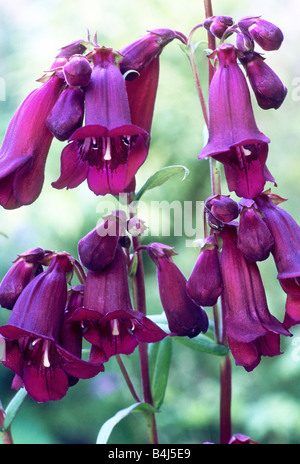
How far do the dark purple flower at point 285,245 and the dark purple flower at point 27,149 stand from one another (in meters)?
0.27

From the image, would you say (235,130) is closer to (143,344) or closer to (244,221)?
(244,221)

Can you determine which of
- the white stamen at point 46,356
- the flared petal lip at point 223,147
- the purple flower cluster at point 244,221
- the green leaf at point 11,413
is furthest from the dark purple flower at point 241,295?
the green leaf at point 11,413

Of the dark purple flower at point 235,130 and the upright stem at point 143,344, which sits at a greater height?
the dark purple flower at point 235,130

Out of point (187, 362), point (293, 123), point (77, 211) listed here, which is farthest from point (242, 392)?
point (293, 123)

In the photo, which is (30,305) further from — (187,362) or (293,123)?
(293,123)

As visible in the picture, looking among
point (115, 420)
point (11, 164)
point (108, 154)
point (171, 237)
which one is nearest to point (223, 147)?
point (108, 154)

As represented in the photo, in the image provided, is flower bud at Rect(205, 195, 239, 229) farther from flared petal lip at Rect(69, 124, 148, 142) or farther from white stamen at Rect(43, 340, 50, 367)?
white stamen at Rect(43, 340, 50, 367)

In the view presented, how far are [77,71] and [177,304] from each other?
0.30 meters

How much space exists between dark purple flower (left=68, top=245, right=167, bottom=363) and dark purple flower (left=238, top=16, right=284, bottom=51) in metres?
0.29

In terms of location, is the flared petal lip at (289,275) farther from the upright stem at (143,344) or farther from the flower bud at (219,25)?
the flower bud at (219,25)

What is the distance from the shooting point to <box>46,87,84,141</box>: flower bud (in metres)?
0.58

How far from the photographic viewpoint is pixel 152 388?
31.9 inches

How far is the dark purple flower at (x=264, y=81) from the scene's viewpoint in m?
0.61

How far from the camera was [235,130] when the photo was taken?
60 centimetres
